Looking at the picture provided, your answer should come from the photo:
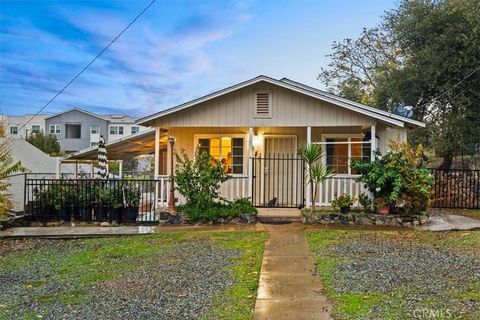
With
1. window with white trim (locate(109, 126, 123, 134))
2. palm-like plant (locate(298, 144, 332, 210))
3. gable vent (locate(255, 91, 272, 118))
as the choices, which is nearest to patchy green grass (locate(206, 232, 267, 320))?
palm-like plant (locate(298, 144, 332, 210))

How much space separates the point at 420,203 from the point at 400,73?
961cm

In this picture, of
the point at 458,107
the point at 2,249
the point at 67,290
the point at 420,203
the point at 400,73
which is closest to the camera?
the point at 67,290

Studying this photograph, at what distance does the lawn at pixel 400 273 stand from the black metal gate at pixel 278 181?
4.62 m

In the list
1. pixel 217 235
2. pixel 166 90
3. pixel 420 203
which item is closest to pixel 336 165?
pixel 420 203

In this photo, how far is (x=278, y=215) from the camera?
12.7m

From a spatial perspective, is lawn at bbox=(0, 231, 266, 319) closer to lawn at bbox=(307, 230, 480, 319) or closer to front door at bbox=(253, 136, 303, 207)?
lawn at bbox=(307, 230, 480, 319)

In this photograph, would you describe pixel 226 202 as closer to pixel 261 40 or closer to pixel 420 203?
pixel 420 203

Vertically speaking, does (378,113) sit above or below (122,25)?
below

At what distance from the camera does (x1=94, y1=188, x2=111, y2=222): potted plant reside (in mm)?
12352

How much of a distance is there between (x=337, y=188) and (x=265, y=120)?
3168mm

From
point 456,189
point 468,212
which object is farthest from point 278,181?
point 456,189

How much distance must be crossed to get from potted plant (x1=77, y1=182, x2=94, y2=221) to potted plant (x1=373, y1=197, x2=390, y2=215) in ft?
27.1

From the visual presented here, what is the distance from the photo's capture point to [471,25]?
639 inches
